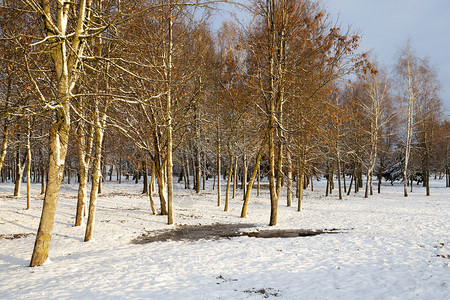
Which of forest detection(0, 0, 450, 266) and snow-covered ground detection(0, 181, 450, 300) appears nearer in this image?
snow-covered ground detection(0, 181, 450, 300)

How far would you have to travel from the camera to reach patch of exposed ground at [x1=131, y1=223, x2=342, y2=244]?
976 cm

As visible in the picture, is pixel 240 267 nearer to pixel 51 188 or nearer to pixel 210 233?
pixel 210 233

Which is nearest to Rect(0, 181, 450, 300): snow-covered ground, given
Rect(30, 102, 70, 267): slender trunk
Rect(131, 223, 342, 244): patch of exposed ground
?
Rect(30, 102, 70, 267): slender trunk

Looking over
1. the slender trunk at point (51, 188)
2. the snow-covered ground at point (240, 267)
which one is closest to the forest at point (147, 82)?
the slender trunk at point (51, 188)

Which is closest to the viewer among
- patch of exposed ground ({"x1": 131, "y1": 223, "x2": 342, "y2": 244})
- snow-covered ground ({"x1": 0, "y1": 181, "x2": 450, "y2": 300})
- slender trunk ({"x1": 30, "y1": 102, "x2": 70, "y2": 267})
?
snow-covered ground ({"x1": 0, "y1": 181, "x2": 450, "y2": 300})

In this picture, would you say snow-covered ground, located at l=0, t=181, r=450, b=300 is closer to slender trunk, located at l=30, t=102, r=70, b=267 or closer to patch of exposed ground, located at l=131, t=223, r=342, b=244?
slender trunk, located at l=30, t=102, r=70, b=267

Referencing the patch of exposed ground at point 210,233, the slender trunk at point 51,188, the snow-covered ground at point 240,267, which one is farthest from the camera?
the patch of exposed ground at point 210,233

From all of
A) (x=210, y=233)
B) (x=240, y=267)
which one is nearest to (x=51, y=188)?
(x=240, y=267)

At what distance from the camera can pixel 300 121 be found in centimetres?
1620

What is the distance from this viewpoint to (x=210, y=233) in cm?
1064

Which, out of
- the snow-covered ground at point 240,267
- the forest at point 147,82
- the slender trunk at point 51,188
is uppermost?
the forest at point 147,82

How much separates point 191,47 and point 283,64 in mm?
7147

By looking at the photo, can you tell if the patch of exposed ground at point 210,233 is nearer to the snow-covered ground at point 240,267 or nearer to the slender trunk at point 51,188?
the snow-covered ground at point 240,267

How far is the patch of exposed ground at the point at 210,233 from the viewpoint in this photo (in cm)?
976
